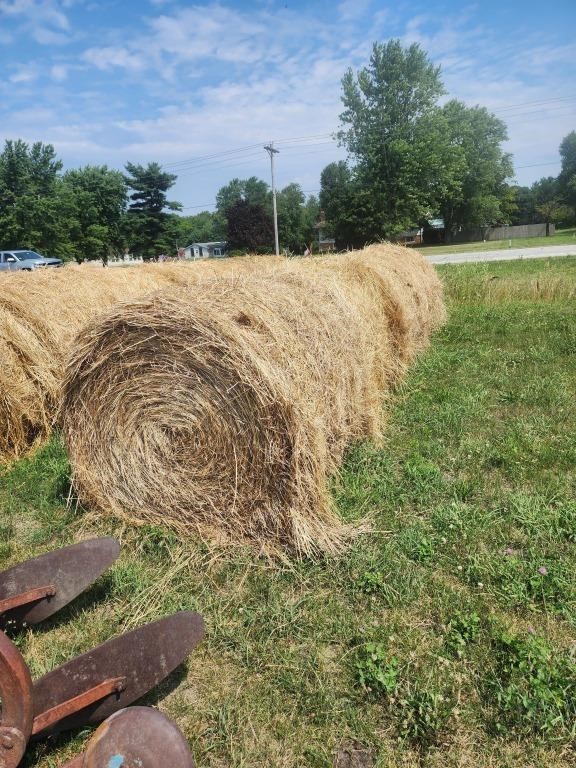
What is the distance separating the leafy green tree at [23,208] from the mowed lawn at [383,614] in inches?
1763

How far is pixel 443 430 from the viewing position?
543 cm

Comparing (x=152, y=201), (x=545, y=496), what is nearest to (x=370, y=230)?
(x=152, y=201)

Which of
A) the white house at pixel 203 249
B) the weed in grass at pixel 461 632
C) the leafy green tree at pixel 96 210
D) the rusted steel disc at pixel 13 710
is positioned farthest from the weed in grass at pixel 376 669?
the white house at pixel 203 249

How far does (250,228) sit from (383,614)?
52147 mm

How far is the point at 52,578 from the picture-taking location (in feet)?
10.0

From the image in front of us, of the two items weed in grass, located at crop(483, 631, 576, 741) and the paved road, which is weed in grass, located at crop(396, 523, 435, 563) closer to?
weed in grass, located at crop(483, 631, 576, 741)

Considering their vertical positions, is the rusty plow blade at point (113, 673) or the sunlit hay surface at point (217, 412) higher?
the sunlit hay surface at point (217, 412)

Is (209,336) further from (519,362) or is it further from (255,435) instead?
(519,362)

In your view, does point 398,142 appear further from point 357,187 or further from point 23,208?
point 23,208

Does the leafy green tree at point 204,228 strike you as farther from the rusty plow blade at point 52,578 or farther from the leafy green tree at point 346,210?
the rusty plow blade at point 52,578

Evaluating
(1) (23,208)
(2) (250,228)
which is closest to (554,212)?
(2) (250,228)

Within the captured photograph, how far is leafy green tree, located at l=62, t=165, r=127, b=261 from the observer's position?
52031 millimetres

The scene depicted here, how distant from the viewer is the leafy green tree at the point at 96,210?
52031 mm

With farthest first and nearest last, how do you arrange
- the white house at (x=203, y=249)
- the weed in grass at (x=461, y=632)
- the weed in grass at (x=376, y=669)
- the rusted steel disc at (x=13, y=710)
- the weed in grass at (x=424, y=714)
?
the white house at (x=203, y=249) < the weed in grass at (x=461, y=632) < the weed in grass at (x=376, y=669) < the weed in grass at (x=424, y=714) < the rusted steel disc at (x=13, y=710)
